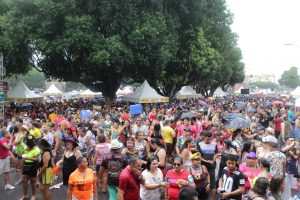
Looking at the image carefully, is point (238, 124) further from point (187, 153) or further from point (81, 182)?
point (81, 182)

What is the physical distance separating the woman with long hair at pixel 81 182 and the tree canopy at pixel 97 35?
56.8ft

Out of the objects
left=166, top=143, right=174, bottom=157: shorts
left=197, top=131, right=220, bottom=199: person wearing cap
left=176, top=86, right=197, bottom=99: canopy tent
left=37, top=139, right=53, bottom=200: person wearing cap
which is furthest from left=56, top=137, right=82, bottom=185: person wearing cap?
left=176, top=86, right=197, bottom=99: canopy tent

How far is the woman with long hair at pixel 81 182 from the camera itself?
5625 millimetres

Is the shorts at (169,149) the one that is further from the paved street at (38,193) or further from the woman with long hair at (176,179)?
the woman with long hair at (176,179)

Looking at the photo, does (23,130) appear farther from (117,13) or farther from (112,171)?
(117,13)

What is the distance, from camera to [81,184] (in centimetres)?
564

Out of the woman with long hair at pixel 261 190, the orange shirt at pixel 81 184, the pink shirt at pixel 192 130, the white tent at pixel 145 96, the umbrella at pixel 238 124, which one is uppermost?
the white tent at pixel 145 96

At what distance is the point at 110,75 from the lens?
93.0 ft

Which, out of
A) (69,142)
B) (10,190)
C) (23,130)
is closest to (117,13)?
(23,130)

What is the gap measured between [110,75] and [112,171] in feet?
73.8

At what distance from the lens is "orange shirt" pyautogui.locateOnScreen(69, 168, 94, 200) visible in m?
5.62

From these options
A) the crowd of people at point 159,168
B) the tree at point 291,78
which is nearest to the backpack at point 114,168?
the crowd of people at point 159,168

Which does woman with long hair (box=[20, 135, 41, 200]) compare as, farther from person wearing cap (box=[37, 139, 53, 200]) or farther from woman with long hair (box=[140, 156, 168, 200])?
woman with long hair (box=[140, 156, 168, 200])

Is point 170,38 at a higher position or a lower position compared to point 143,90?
higher
